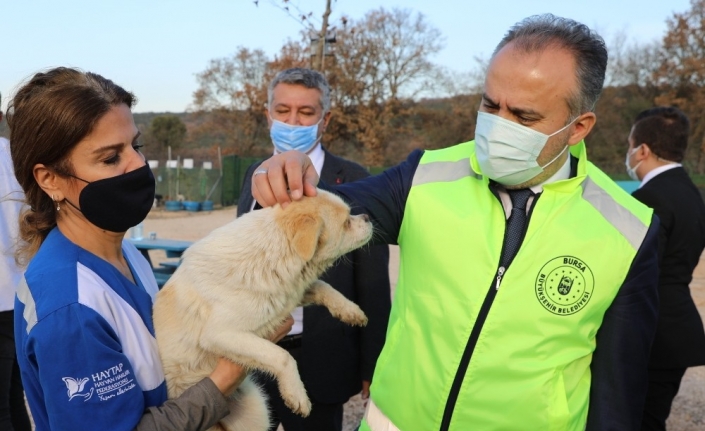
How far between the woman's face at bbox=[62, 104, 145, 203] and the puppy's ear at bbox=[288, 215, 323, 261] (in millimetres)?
821

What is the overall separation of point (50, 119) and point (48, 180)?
0.26 metres

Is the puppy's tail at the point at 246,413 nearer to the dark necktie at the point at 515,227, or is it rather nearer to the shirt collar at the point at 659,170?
the dark necktie at the point at 515,227

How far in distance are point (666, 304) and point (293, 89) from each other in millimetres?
3540

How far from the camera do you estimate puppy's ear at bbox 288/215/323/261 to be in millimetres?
2900

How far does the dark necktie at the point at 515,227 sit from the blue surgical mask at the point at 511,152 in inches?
3.3

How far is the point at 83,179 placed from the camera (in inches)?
91.7

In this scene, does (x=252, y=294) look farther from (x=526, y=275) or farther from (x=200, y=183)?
(x=200, y=183)

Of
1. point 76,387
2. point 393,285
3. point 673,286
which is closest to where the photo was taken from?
point 76,387

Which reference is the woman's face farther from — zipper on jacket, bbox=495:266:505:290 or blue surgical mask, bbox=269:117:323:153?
blue surgical mask, bbox=269:117:323:153

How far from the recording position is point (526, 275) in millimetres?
2248

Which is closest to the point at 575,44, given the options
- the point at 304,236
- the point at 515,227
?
the point at 515,227

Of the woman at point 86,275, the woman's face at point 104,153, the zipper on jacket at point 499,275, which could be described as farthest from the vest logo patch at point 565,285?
the woman's face at point 104,153

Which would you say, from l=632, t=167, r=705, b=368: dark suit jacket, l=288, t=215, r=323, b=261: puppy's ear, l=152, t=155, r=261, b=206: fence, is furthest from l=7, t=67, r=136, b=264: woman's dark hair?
l=152, t=155, r=261, b=206: fence

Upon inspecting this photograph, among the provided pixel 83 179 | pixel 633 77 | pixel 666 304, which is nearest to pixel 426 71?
pixel 633 77
